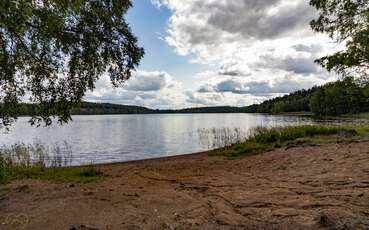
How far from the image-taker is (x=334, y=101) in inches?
3516

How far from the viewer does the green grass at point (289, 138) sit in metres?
17.3

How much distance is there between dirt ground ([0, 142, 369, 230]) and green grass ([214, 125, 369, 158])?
19.6ft

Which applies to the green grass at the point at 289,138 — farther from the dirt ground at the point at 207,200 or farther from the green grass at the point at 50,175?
the green grass at the point at 50,175

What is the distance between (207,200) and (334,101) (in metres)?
91.3

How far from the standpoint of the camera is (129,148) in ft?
94.1

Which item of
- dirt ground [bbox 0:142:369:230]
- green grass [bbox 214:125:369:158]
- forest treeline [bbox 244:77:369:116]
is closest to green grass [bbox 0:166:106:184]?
dirt ground [bbox 0:142:369:230]

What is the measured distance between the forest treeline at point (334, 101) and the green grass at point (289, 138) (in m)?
2.08

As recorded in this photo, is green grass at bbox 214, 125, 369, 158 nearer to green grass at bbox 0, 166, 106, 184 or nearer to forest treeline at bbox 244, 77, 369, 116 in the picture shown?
forest treeline at bbox 244, 77, 369, 116

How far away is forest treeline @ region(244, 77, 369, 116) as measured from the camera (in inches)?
693

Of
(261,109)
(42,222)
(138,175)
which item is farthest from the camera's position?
A: (261,109)

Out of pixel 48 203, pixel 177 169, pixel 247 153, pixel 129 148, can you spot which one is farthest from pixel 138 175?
pixel 129 148

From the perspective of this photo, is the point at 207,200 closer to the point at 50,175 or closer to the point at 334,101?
the point at 50,175

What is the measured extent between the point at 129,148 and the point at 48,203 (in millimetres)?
21446

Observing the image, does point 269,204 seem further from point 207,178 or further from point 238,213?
point 207,178
